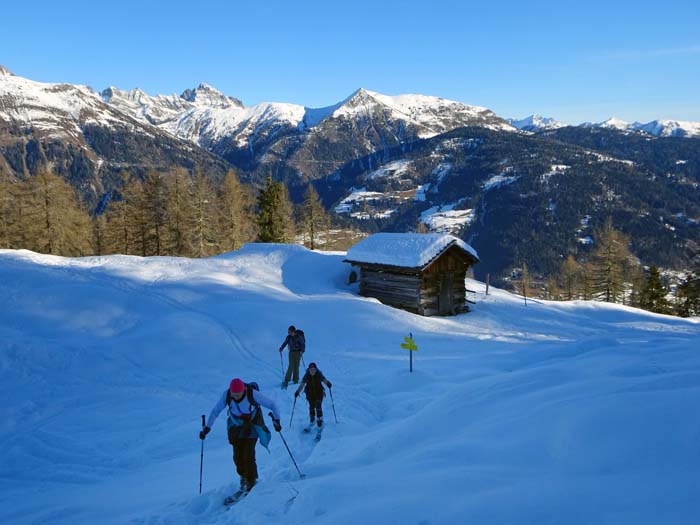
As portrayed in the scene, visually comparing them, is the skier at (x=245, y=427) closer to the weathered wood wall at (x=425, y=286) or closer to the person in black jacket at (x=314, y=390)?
the person in black jacket at (x=314, y=390)

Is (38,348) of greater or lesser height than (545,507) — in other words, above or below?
below

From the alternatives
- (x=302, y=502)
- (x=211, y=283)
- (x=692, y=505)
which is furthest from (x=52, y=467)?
(x=211, y=283)

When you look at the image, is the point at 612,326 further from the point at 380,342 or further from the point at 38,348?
the point at 38,348

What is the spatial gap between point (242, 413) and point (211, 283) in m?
19.5

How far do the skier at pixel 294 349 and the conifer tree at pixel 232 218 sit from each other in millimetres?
38286

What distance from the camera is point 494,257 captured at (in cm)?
19150

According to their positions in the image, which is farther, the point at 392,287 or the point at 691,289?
the point at 691,289

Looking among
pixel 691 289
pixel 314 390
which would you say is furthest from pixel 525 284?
pixel 314 390

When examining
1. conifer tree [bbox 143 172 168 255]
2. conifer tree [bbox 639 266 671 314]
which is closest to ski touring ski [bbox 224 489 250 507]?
conifer tree [bbox 143 172 168 255]

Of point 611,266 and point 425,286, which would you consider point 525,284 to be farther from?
point 425,286

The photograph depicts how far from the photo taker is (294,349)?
1397cm

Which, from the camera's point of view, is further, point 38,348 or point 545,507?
point 38,348

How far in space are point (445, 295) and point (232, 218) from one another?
30.5 meters

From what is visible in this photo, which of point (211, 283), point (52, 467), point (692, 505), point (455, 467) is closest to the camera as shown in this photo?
point (692, 505)
